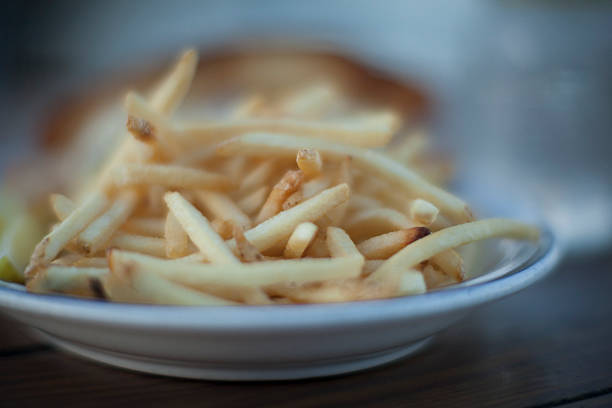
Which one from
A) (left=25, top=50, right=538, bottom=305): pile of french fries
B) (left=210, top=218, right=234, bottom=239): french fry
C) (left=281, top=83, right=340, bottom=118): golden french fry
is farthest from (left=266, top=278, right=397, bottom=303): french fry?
(left=281, top=83, right=340, bottom=118): golden french fry

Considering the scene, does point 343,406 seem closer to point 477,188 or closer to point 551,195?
point 477,188

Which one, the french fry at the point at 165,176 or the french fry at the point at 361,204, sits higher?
the french fry at the point at 165,176

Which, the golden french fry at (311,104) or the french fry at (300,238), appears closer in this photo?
the french fry at (300,238)

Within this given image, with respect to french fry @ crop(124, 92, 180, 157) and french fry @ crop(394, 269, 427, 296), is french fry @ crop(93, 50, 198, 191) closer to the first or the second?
french fry @ crop(124, 92, 180, 157)

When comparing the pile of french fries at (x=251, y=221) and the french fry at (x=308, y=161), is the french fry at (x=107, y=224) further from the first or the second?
the french fry at (x=308, y=161)

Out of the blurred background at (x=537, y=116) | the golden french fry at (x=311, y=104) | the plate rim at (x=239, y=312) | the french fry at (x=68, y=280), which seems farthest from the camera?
the blurred background at (x=537, y=116)

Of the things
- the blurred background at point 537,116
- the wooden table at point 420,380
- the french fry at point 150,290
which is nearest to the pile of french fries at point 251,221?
the french fry at point 150,290

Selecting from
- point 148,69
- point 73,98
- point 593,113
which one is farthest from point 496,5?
point 73,98

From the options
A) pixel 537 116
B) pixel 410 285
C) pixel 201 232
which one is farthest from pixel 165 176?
pixel 537 116
